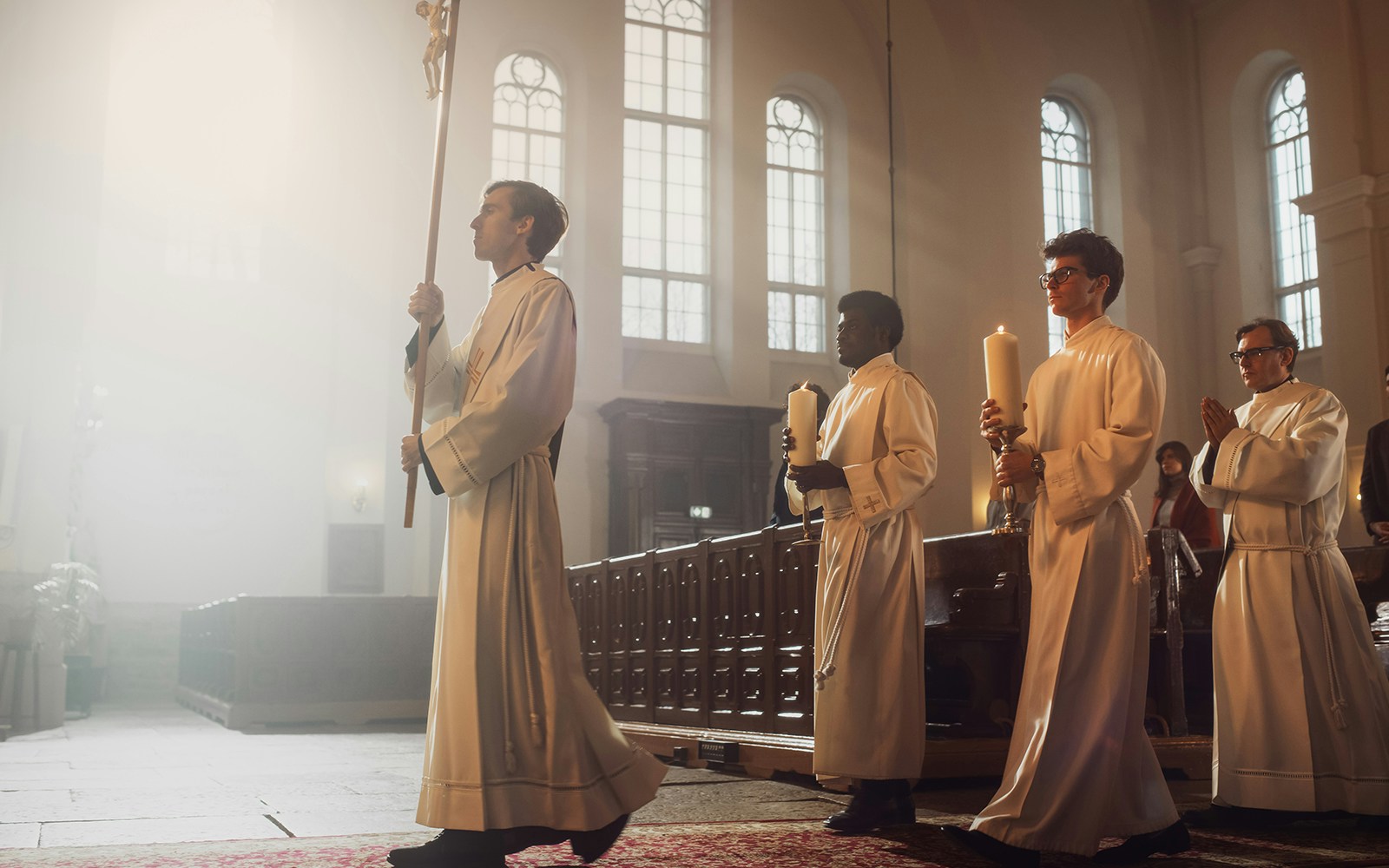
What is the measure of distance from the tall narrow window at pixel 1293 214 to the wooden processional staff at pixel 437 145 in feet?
42.1

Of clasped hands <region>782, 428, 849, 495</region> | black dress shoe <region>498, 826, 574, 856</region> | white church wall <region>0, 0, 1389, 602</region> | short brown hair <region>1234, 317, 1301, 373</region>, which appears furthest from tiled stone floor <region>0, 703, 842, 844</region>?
white church wall <region>0, 0, 1389, 602</region>

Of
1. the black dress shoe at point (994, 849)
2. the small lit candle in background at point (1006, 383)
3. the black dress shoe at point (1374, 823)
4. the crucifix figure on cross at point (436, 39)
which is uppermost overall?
the crucifix figure on cross at point (436, 39)

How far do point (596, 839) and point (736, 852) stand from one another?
45 cm

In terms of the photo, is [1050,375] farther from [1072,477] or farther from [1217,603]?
[1217,603]

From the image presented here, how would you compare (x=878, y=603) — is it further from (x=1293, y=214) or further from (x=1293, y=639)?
(x=1293, y=214)

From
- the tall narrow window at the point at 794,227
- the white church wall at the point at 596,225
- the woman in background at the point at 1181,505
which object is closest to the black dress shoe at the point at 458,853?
the woman in background at the point at 1181,505

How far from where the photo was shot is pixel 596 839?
8.98ft

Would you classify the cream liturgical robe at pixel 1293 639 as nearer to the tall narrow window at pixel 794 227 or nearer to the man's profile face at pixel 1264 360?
the man's profile face at pixel 1264 360

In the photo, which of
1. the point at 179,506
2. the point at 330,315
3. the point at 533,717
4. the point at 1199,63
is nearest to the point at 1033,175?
the point at 1199,63

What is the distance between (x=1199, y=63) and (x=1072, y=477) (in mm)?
14238

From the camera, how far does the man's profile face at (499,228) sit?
3078 millimetres

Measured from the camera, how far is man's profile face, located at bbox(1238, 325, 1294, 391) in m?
3.81

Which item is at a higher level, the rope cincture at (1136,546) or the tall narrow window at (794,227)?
the tall narrow window at (794,227)

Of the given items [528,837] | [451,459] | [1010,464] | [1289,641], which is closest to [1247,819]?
[1289,641]
